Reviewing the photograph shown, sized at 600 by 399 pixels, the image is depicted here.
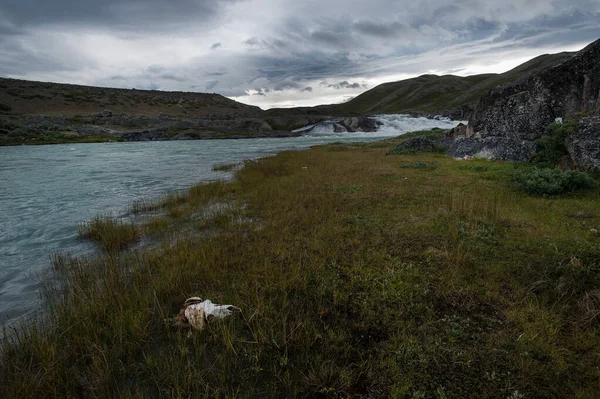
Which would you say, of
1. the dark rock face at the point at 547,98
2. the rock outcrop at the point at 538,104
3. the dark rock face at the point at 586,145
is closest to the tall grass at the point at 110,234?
the dark rock face at the point at 586,145

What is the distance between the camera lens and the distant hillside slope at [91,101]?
109688mm

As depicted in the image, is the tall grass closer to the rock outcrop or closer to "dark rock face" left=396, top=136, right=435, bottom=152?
the rock outcrop

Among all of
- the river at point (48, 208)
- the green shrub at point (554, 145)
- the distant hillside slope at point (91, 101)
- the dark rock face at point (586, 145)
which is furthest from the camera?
the distant hillside slope at point (91, 101)

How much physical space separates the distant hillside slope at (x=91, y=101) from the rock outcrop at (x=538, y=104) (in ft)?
412

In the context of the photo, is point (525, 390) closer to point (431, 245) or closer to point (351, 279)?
point (351, 279)

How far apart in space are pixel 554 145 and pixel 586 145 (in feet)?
8.82

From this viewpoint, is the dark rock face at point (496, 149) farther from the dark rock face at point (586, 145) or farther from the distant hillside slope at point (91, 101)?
the distant hillside slope at point (91, 101)

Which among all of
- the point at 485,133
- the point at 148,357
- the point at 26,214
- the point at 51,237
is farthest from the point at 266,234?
the point at 485,133

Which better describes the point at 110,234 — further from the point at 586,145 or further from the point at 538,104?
the point at 538,104

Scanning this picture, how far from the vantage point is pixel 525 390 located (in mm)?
2975

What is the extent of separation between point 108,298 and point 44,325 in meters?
0.81

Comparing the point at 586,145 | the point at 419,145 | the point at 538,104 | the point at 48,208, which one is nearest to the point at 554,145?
the point at 586,145

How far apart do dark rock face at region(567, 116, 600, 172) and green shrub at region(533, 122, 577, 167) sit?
0.60 m

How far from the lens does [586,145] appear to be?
10.7 meters
